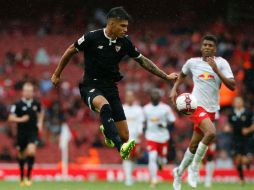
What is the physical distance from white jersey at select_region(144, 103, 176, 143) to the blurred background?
3.48 meters

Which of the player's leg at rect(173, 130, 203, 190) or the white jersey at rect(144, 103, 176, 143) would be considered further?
the white jersey at rect(144, 103, 176, 143)

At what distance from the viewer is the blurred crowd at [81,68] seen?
24.0 meters

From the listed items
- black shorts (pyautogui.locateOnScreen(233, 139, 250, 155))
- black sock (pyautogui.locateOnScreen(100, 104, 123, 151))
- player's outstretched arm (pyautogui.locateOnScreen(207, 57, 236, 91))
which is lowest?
black sock (pyautogui.locateOnScreen(100, 104, 123, 151))

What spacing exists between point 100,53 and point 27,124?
6946 mm

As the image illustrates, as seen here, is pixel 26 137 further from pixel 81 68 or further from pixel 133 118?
pixel 81 68

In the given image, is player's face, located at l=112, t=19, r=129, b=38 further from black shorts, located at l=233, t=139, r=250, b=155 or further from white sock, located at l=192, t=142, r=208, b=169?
black shorts, located at l=233, t=139, r=250, b=155

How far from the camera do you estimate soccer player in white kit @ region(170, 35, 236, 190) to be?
40.3 feet

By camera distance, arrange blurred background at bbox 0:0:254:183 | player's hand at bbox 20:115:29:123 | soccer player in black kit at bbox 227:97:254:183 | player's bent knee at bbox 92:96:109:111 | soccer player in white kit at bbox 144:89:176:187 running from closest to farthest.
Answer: player's bent knee at bbox 92:96:109:111, player's hand at bbox 20:115:29:123, soccer player in white kit at bbox 144:89:176:187, soccer player in black kit at bbox 227:97:254:183, blurred background at bbox 0:0:254:183

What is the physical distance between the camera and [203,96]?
42.3ft

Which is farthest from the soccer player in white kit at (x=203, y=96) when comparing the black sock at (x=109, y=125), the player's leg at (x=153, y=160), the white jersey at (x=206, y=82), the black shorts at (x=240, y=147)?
the black shorts at (x=240, y=147)

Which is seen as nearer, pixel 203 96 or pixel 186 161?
pixel 186 161

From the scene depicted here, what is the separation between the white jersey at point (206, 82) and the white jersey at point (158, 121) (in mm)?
5303

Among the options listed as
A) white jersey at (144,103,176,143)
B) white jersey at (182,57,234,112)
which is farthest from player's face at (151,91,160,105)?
white jersey at (182,57,234,112)

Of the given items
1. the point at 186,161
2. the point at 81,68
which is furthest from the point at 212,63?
the point at 81,68
